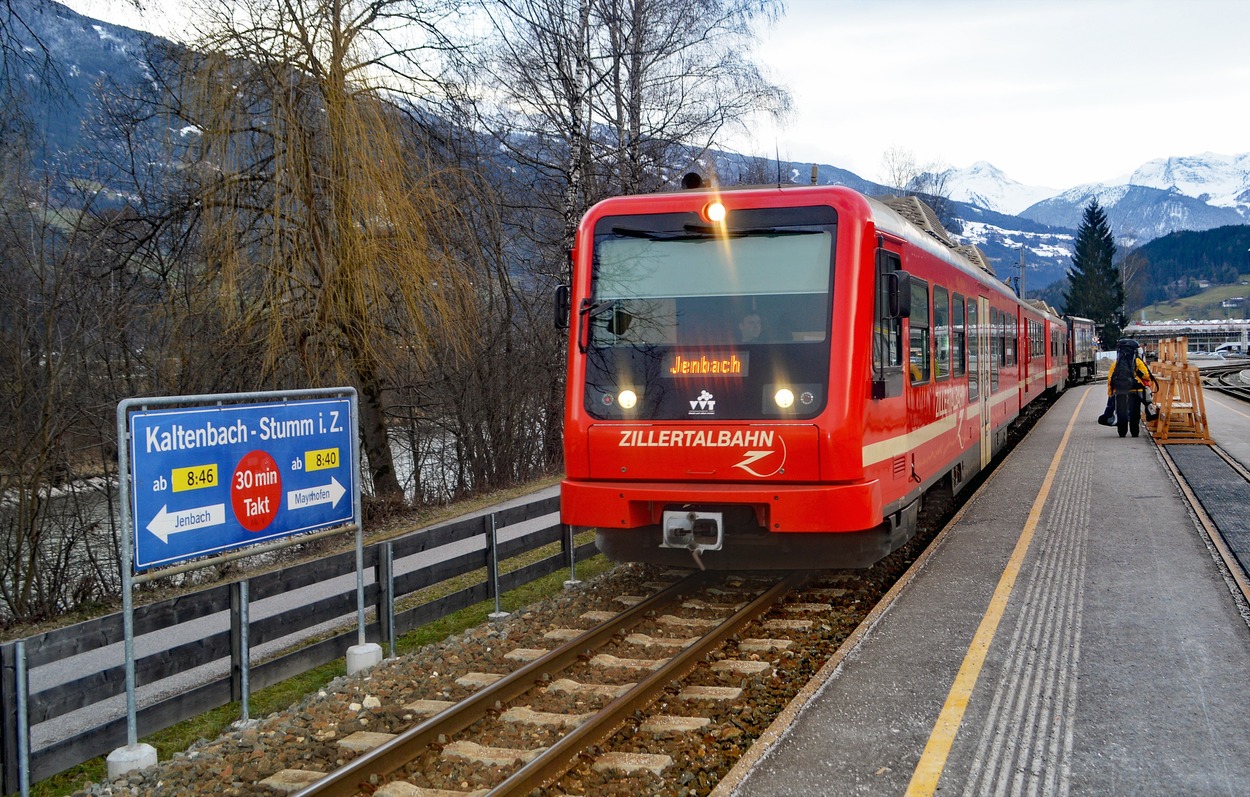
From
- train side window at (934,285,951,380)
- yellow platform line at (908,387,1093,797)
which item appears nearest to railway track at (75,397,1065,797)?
yellow platform line at (908,387,1093,797)

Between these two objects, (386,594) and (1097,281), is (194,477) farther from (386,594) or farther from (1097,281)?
(1097,281)

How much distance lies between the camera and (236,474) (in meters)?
5.91

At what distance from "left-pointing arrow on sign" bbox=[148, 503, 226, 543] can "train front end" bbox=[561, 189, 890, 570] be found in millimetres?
2615

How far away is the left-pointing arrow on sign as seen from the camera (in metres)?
5.36

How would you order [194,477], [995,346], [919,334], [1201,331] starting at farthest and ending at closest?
[1201,331] < [995,346] < [919,334] < [194,477]

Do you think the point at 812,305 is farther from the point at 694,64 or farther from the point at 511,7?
the point at 694,64

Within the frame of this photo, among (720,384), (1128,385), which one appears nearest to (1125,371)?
(1128,385)

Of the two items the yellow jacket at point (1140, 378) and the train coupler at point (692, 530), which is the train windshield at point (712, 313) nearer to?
the train coupler at point (692, 530)

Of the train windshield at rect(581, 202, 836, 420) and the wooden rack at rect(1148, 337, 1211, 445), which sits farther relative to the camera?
the wooden rack at rect(1148, 337, 1211, 445)

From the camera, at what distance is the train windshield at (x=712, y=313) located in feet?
23.5

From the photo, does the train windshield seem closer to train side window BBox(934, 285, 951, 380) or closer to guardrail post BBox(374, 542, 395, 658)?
guardrail post BBox(374, 542, 395, 658)

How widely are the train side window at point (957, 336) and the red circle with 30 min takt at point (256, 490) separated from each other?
7.10 m

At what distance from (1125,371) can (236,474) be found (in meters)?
18.1

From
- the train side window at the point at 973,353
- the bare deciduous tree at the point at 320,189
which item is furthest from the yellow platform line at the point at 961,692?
the bare deciduous tree at the point at 320,189
